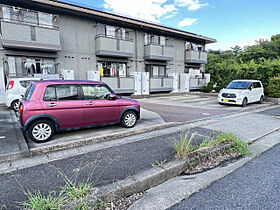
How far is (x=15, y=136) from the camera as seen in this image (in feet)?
15.6

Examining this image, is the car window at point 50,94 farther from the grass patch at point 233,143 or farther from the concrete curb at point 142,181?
the grass patch at point 233,143

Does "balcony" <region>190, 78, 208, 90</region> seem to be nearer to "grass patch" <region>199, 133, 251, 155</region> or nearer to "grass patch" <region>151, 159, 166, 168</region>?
"grass patch" <region>199, 133, 251, 155</region>

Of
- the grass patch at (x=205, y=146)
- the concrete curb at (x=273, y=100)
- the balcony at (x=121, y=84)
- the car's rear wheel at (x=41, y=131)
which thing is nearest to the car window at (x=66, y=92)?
the car's rear wheel at (x=41, y=131)

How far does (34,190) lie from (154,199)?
182cm

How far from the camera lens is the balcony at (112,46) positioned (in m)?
12.8

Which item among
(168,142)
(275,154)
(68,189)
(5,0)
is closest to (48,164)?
(68,189)

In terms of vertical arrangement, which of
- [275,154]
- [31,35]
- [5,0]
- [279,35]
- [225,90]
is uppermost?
[279,35]

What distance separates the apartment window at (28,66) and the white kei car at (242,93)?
11.7 metres

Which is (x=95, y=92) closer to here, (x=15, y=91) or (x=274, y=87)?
(x=15, y=91)

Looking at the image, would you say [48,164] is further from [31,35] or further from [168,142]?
[31,35]

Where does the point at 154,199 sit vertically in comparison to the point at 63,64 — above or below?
below

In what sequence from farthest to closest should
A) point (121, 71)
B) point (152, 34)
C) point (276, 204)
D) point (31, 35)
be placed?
point (152, 34)
point (121, 71)
point (31, 35)
point (276, 204)

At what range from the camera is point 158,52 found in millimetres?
15891

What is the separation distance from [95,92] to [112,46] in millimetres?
8944
